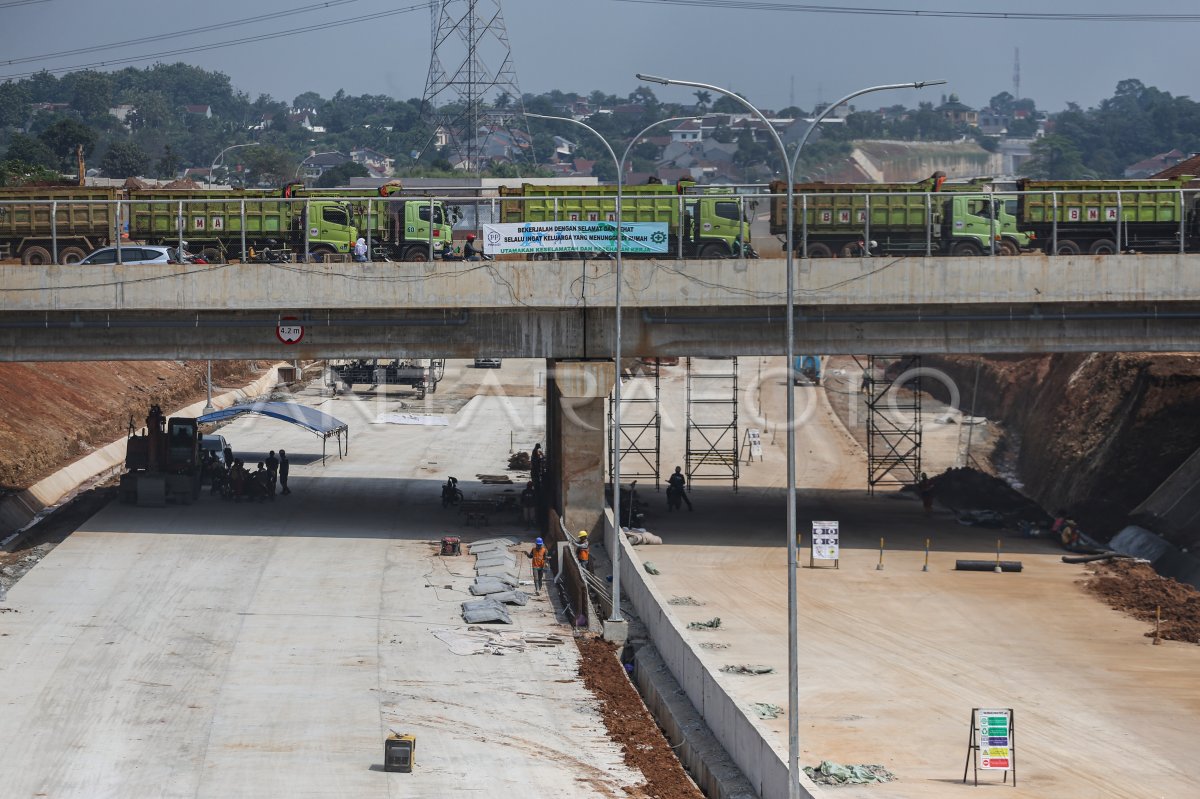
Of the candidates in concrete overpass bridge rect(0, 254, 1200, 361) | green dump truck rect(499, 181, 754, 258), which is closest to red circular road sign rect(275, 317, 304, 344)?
concrete overpass bridge rect(0, 254, 1200, 361)

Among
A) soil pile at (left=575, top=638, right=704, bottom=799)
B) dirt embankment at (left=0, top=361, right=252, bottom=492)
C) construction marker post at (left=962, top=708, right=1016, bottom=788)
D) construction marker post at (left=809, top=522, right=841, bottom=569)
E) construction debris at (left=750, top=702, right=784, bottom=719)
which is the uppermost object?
dirt embankment at (left=0, top=361, right=252, bottom=492)

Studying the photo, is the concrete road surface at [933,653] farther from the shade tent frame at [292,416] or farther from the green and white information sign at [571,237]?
the shade tent frame at [292,416]

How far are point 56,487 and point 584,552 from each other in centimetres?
2233

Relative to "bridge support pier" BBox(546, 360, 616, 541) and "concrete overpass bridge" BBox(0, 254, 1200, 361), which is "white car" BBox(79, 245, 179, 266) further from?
"bridge support pier" BBox(546, 360, 616, 541)

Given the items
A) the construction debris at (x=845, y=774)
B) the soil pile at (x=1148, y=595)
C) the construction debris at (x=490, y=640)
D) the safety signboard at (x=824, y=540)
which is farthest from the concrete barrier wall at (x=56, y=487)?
the soil pile at (x=1148, y=595)

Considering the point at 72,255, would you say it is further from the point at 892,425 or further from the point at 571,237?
the point at 892,425

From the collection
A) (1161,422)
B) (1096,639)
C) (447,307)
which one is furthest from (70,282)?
(1161,422)

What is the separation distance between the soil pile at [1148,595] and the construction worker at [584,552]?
12682mm

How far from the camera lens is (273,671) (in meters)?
31.8

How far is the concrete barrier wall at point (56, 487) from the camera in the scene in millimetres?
46938

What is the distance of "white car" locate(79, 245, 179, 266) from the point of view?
4806cm

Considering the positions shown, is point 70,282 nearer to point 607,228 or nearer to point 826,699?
point 607,228

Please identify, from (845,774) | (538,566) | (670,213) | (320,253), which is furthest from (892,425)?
(845,774)

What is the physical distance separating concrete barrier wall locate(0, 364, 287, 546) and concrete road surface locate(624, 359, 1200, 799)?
63.2ft
